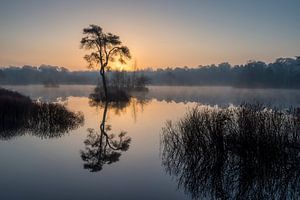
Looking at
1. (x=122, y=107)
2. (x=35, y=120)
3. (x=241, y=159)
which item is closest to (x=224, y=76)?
Answer: (x=122, y=107)

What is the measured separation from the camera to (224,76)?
147625mm

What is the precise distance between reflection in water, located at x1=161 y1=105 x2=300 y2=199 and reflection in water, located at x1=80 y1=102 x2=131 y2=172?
1.83 metres

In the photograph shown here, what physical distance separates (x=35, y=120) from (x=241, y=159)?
12032 millimetres

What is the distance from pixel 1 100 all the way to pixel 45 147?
8016mm

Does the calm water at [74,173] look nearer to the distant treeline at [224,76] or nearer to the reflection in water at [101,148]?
the reflection in water at [101,148]

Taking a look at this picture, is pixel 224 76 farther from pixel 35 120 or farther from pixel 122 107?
pixel 35 120

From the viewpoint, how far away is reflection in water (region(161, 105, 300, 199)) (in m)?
7.67

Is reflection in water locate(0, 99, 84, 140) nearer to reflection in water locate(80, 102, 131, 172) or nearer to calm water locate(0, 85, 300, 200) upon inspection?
calm water locate(0, 85, 300, 200)

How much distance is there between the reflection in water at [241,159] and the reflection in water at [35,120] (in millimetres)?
6584

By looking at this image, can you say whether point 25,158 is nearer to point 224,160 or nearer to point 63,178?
point 63,178

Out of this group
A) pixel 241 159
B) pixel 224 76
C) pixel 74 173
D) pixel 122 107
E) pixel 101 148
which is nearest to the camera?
pixel 74 173

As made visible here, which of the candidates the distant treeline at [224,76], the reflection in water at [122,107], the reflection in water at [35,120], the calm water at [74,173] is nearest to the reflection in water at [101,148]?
the calm water at [74,173]

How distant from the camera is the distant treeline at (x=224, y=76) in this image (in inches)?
4173

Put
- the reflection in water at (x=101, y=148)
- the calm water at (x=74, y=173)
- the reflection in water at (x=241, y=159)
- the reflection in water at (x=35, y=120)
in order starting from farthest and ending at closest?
the reflection in water at (x=35, y=120)
the reflection in water at (x=101, y=148)
the reflection in water at (x=241, y=159)
the calm water at (x=74, y=173)
